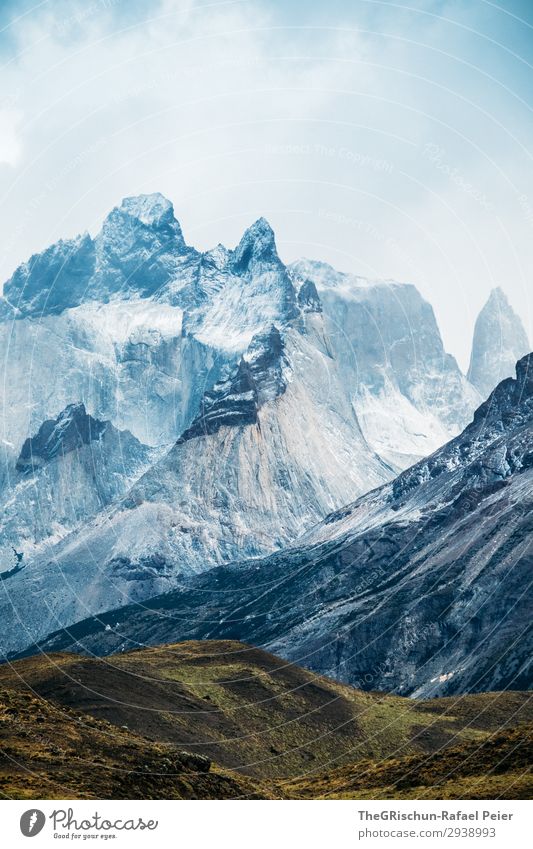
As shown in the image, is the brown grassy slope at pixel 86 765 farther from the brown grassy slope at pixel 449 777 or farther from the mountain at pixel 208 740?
the brown grassy slope at pixel 449 777

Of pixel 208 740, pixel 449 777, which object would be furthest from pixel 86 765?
pixel 208 740

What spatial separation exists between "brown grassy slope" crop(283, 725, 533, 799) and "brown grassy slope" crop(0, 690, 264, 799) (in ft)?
36.2

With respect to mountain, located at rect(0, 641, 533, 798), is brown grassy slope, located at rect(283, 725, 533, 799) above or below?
below

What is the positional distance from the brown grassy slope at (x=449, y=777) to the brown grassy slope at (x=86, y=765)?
11048mm

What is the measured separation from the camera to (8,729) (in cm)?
14212

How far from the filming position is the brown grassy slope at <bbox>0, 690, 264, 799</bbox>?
122812 mm

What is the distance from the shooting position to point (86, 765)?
133 metres

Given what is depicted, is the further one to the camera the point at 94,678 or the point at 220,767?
the point at 94,678

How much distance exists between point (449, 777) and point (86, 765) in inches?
1407

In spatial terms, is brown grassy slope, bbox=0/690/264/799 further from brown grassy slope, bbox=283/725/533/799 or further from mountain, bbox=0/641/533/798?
brown grassy slope, bbox=283/725/533/799

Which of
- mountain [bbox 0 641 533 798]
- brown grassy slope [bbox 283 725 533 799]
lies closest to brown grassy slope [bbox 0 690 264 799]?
mountain [bbox 0 641 533 798]
